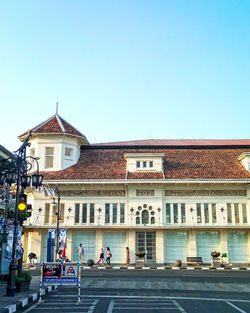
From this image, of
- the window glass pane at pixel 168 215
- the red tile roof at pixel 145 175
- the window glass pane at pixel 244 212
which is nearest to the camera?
the window glass pane at pixel 244 212

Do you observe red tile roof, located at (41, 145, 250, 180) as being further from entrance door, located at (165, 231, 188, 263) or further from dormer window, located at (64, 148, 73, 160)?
entrance door, located at (165, 231, 188, 263)

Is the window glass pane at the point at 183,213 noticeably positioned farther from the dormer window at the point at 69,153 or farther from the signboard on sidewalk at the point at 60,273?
the signboard on sidewalk at the point at 60,273

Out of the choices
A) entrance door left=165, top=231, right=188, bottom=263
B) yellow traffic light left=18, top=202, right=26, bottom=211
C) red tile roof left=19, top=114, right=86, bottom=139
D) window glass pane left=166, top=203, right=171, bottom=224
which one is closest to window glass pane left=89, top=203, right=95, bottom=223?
window glass pane left=166, top=203, right=171, bottom=224

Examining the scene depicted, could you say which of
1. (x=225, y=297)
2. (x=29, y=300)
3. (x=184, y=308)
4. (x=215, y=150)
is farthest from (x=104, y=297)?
(x=215, y=150)

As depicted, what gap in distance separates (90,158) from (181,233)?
11.4 m

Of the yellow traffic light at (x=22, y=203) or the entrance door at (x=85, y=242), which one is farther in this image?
the entrance door at (x=85, y=242)

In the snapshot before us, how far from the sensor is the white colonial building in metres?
31.6

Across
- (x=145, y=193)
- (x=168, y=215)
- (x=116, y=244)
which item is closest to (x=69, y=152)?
(x=145, y=193)

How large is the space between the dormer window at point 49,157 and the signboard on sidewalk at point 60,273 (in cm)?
2184

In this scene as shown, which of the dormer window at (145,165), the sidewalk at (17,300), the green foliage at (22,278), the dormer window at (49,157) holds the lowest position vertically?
the sidewalk at (17,300)

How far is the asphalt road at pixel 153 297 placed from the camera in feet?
36.8

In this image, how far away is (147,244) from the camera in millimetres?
32000

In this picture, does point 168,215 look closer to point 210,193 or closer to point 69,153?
point 210,193

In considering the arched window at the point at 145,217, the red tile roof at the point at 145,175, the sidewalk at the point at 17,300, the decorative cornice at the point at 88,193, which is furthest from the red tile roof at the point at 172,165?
the sidewalk at the point at 17,300
